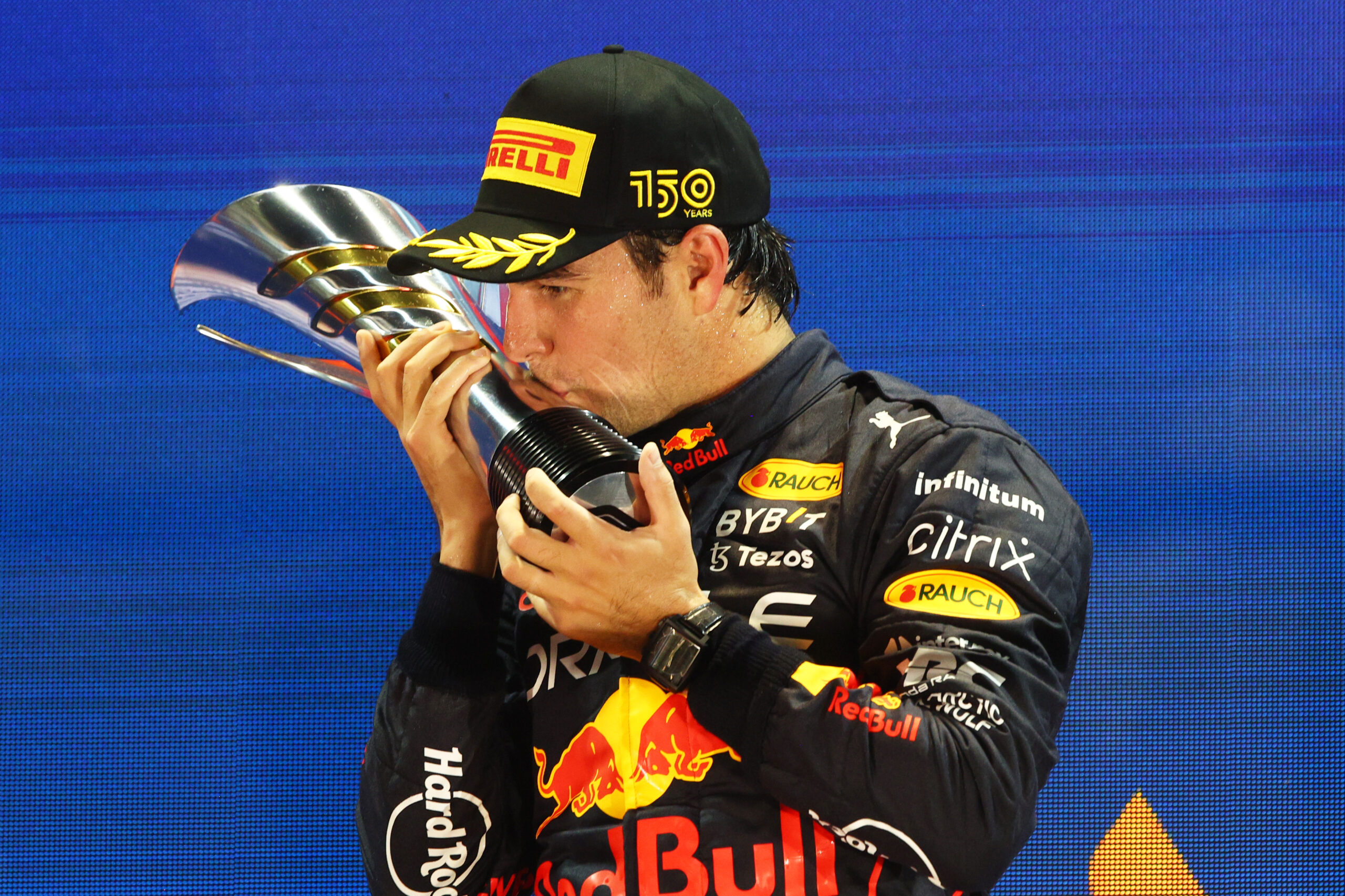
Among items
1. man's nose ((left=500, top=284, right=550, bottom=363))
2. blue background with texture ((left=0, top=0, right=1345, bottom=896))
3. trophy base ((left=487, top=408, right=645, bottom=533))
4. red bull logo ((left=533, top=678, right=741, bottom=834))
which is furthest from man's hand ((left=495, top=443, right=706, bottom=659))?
blue background with texture ((left=0, top=0, right=1345, bottom=896))

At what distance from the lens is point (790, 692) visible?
90cm

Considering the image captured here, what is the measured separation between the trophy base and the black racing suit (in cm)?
14

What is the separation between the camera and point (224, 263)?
1299mm

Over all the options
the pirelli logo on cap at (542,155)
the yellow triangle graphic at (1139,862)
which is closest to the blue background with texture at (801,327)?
the yellow triangle graphic at (1139,862)

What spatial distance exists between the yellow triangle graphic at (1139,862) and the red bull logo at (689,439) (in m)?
0.96

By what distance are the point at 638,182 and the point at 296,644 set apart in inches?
41.1

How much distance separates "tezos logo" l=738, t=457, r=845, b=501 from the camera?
1.09 meters

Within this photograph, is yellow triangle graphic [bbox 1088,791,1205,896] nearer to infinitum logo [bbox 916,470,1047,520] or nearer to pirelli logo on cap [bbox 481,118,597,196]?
infinitum logo [bbox 916,470,1047,520]

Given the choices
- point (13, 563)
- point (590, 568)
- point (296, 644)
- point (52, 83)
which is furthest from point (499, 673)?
point (52, 83)

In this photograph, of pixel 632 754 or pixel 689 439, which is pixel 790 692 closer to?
pixel 632 754

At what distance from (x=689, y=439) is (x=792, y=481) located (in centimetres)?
10

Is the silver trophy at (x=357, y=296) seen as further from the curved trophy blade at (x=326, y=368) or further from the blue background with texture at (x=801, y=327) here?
the blue background with texture at (x=801, y=327)

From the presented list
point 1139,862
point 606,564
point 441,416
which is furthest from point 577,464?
point 1139,862

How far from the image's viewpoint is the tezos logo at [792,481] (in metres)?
1.09
